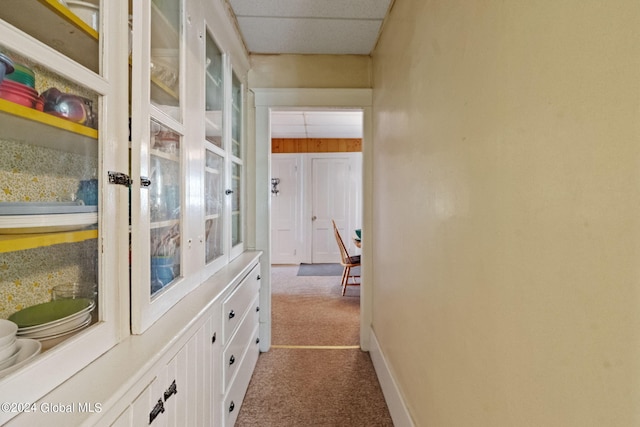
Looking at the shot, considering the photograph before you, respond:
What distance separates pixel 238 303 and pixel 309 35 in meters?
1.85

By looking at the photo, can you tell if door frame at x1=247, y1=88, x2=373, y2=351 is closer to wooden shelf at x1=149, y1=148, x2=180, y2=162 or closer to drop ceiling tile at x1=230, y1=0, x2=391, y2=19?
drop ceiling tile at x1=230, y1=0, x2=391, y2=19

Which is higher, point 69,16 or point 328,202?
point 69,16

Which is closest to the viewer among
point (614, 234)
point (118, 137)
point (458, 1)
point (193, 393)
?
point (614, 234)

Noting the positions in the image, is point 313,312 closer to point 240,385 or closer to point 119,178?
point 240,385

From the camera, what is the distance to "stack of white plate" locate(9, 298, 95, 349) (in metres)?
0.60

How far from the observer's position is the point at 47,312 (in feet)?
2.17

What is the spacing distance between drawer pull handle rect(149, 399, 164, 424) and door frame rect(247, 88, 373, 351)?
5.32 ft

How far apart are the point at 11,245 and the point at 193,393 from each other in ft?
2.54

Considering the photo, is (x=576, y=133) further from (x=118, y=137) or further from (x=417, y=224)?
(x=118, y=137)

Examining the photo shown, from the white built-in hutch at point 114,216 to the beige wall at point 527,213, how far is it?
86cm

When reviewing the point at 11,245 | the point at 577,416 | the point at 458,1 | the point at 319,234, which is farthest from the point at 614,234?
the point at 319,234

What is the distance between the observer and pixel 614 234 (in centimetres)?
46

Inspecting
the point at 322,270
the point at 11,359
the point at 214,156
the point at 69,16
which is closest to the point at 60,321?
the point at 11,359

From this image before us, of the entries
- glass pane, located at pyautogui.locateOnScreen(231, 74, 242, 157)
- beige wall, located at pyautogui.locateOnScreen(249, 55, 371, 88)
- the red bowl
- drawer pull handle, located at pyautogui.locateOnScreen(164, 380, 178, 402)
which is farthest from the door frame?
the red bowl
